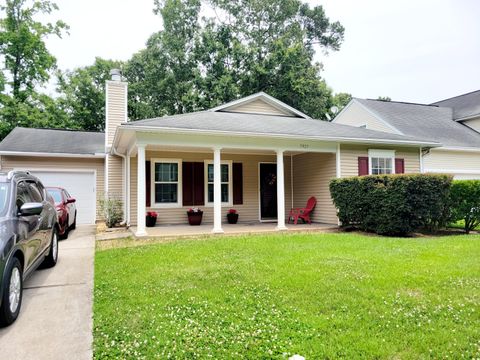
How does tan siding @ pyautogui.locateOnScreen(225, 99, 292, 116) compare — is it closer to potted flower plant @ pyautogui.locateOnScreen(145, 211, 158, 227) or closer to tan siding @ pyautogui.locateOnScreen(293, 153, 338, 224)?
tan siding @ pyautogui.locateOnScreen(293, 153, 338, 224)

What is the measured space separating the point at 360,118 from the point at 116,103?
12.8m

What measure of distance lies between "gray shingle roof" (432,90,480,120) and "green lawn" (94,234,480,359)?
53.6 feet

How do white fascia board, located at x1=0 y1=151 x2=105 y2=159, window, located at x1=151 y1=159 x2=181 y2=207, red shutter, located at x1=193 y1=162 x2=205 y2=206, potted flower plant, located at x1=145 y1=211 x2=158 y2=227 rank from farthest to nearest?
white fascia board, located at x1=0 y1=151 x2=105 y2=159
red shutter, located at x1=193 y1=162 x2=205 y2=206
window, located at x1=151 y1=159 x2=181 y2=207
potted flower plant, located at x1=145 y1=211 x2=158 y2=227

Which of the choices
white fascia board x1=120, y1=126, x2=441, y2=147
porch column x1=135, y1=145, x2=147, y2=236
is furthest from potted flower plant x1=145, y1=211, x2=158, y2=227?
white fascia board x1=120, y1=126, x2=441, y2=147

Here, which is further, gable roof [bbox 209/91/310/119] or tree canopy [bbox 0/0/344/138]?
tree canopy [bbox 0/0/344/138]

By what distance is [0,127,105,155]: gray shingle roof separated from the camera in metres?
12.5

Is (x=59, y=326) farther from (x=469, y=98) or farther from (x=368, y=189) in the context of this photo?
(x=469, y=98)

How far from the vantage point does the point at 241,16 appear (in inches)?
1064

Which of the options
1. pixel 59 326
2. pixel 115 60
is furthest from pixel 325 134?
pixel 115 60

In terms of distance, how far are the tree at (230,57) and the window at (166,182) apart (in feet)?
38.1

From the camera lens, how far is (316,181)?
38.7ft

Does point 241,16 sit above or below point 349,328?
above

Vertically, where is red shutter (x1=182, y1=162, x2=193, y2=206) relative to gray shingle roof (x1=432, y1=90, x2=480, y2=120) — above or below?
below

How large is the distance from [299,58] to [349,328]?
75.6ft
